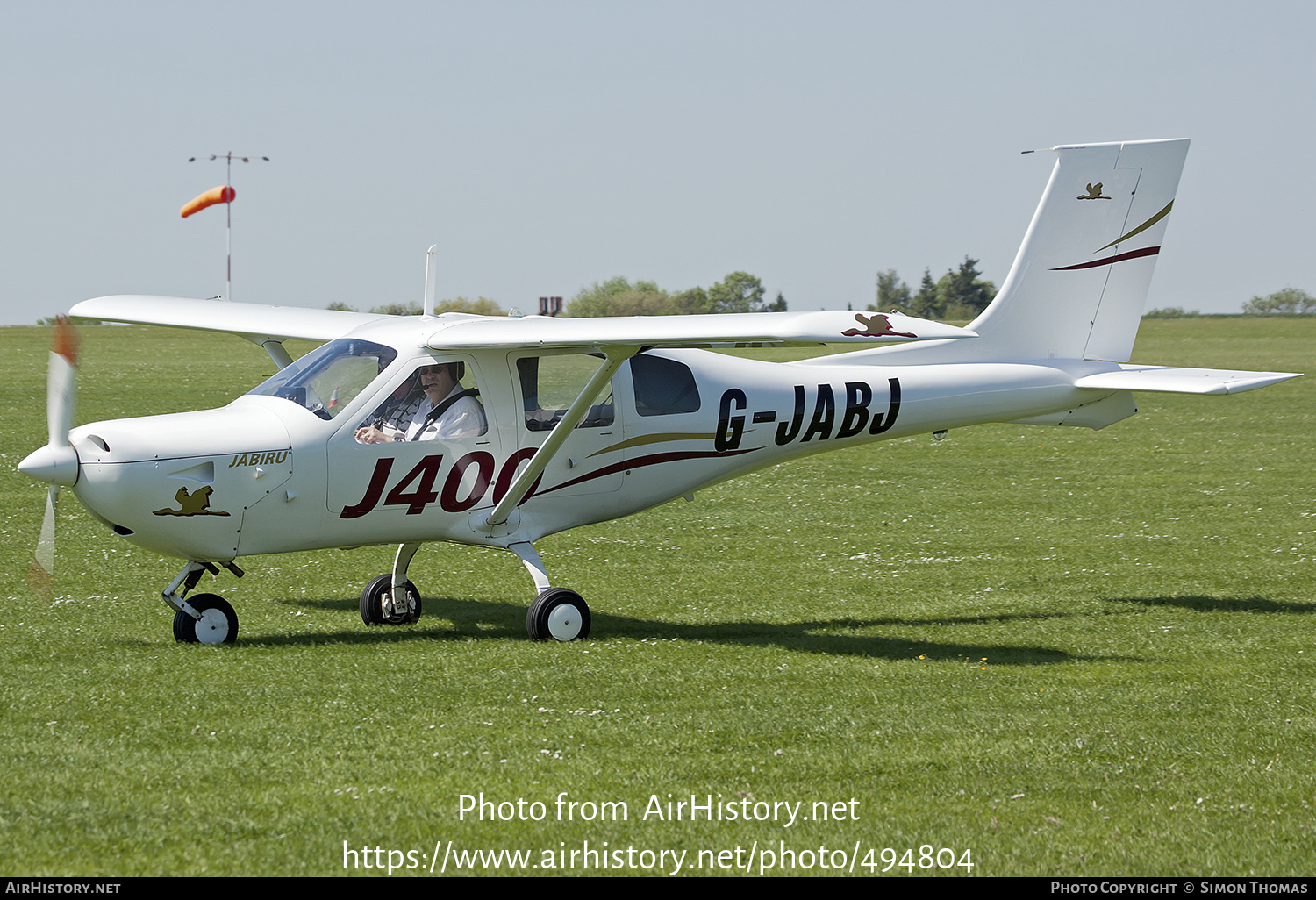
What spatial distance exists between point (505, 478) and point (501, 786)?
4063mm

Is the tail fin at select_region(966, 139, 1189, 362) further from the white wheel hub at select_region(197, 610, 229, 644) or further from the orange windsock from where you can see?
the orange windsock

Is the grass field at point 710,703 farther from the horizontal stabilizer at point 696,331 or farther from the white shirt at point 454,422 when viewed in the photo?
the horizontal stabilizer at point 696,331

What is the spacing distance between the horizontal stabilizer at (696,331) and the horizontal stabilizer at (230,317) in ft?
6.62

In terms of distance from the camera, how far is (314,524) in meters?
9.80

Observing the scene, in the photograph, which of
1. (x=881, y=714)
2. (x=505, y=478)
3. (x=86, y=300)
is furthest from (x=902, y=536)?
(x=86, y=300)

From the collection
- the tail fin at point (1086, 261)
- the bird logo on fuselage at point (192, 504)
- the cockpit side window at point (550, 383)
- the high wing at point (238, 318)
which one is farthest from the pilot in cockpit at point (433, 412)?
the tail fin at point (1086, 261)

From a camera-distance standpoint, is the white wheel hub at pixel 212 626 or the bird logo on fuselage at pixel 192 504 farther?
the white wheel hub at pixel 212 626

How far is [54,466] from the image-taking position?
8.78 meters

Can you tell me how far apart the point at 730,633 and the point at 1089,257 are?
509 cm

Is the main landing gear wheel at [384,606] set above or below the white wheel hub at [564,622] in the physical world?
below

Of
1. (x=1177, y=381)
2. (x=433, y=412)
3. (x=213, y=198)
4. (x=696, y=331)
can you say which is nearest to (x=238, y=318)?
(x=433, y=412)

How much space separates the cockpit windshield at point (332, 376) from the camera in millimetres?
9938

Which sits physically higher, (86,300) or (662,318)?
(662,318)

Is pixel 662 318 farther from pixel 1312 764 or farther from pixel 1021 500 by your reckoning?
pixel 1021 500
